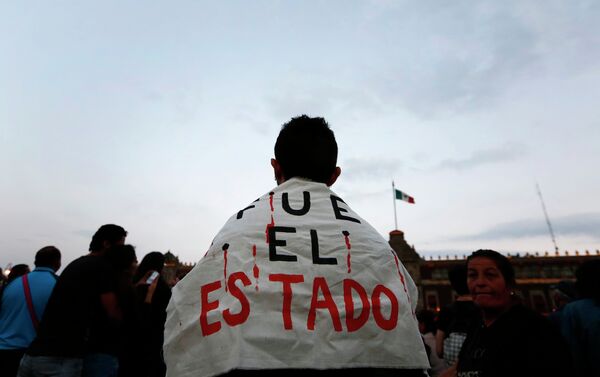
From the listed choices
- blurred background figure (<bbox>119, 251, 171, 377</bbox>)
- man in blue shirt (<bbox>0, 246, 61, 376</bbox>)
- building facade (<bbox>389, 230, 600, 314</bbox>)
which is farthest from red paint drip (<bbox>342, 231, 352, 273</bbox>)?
building facade (<bbox>389, 230, 600, 314</bbox>)

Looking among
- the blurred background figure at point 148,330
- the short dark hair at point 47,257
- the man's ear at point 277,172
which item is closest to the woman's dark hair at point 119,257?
the blurred background figure at point 148,330

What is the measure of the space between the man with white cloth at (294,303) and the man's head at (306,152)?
216mm

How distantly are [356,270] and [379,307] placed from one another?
16cm

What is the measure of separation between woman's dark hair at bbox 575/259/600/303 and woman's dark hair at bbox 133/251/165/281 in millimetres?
4527

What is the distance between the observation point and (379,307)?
142 cm

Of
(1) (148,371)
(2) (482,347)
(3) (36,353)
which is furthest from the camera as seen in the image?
(1) (148,371)

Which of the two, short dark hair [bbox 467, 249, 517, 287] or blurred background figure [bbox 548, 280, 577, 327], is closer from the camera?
short dark hair [bbox 467, 249, 517, 287]

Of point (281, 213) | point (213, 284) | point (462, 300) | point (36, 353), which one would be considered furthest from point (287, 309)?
point (462, 300)

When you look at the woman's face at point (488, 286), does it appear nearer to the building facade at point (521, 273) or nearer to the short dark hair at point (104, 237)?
the short dark hair at point (104, 237)

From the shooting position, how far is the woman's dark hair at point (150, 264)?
4.86 metres

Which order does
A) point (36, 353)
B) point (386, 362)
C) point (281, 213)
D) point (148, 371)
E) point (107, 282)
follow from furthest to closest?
point (148, 371) < point (107, 282) < point (36, 353) < point (281, 213) < point (386, 362)

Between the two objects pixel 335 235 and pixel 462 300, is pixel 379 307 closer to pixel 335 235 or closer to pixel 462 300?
pixel 335 235

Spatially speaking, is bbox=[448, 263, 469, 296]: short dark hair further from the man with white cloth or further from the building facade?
the building facade

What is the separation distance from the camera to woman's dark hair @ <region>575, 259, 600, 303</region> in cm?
343
